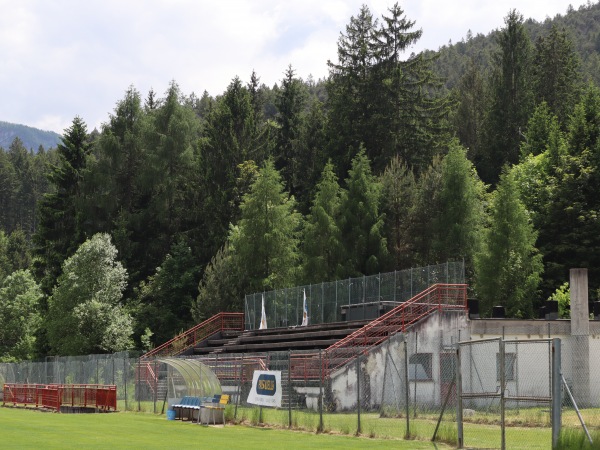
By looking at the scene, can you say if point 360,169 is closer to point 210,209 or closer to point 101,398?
point 210,209

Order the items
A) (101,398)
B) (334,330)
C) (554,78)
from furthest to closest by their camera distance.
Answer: (554,78) → (334,330) → (101,398)

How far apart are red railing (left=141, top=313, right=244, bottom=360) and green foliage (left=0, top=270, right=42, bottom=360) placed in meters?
28.7

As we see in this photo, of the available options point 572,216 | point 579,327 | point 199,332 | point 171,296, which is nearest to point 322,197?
point 199,332

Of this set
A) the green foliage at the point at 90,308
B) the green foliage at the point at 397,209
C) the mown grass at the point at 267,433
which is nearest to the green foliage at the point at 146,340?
the green foliage at the point at 90,308

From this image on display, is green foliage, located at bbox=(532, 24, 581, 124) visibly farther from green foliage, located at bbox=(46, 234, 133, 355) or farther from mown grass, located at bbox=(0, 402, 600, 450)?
mown grass, located at bbox=(0, 402, 600, 450)

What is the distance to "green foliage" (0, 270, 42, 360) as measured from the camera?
86938 millimetres

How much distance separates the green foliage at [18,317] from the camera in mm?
86938

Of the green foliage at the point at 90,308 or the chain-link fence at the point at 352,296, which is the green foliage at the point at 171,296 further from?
the chain-link fence at the point at 352,296

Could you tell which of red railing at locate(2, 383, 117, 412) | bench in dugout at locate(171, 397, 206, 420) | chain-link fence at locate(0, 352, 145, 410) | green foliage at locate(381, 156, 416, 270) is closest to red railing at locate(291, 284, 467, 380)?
bench in dugout at locate(171, 397, 206, 420)

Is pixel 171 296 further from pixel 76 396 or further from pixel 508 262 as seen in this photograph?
pixel 76 396

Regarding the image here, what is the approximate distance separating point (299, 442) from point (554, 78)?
88846 millimetres

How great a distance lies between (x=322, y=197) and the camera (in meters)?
71.4

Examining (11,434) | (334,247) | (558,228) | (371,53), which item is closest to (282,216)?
(334,247)

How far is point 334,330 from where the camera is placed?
4806 cm
